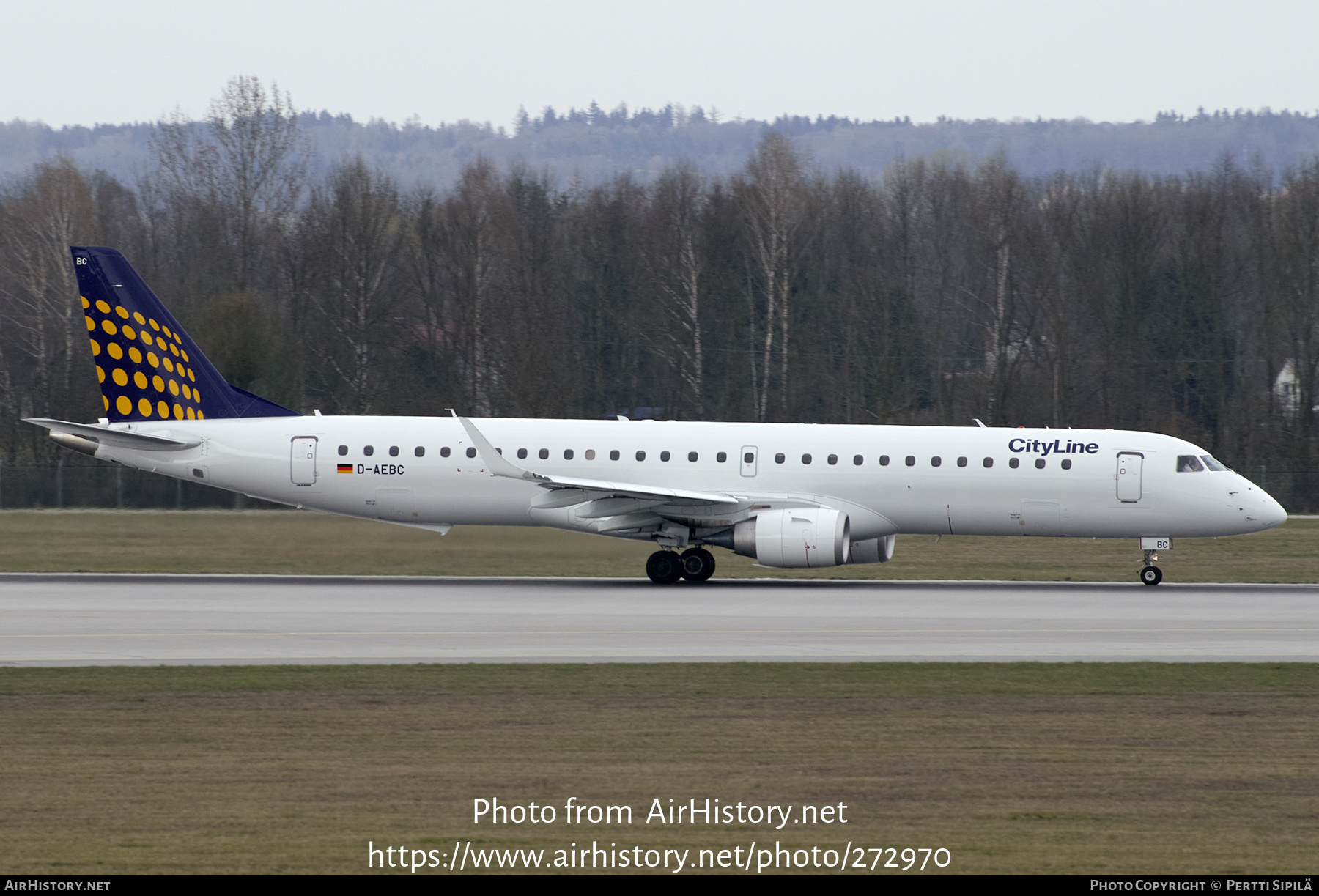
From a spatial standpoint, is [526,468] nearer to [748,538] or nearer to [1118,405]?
[748,538]

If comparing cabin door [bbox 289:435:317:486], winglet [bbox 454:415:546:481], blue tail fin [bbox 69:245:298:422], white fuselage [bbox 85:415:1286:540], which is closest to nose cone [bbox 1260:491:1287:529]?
white fuselage [bbox 85:415:1286:540]

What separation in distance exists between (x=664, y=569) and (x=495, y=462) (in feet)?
12.9

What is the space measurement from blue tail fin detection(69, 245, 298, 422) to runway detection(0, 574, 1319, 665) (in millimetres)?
3551

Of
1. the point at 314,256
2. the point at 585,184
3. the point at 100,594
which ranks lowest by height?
the point at 100,594

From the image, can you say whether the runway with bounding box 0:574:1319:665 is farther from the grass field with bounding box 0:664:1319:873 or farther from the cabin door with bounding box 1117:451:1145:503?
the cabin door with bounding box 1117:451:1145:503

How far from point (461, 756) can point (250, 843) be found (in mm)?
3084

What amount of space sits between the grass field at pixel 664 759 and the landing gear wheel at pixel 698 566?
11408 millimetres

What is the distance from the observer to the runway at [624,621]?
63.2ft

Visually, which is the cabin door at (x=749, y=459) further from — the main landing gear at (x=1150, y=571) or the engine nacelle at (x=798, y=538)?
the main landing gear at (x=1150, y=571)

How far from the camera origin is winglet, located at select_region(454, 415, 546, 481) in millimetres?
28125

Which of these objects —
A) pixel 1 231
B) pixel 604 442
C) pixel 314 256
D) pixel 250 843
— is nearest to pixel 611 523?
pixel 604 442

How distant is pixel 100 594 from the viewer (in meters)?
25.9

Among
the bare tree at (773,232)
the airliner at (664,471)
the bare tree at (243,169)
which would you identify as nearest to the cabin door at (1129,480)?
the airliner at (664,471)

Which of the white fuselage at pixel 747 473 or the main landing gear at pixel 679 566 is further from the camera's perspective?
the main landing gear at pixel 679 566
